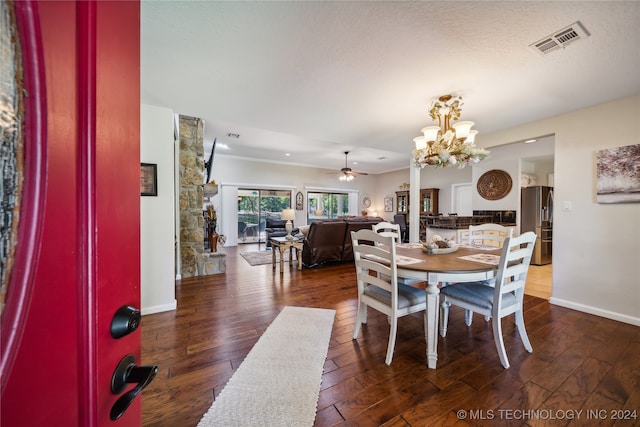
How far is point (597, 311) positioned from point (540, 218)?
3134 mm

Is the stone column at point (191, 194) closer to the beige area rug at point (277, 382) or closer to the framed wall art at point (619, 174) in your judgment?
the beige area rug at point (277, 382)

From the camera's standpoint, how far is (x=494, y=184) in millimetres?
6059

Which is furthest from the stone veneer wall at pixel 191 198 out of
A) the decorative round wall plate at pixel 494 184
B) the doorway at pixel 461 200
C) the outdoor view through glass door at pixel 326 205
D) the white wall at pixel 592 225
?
the doorway at pixel 461 200

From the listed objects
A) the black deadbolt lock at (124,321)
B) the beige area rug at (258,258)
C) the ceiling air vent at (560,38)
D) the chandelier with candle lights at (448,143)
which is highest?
the ceiling air vent at (560,38)

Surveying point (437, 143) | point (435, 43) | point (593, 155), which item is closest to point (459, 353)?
point (437, 143)

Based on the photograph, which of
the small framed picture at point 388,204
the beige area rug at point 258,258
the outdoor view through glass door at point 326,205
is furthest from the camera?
the small framed picture at point 388,204

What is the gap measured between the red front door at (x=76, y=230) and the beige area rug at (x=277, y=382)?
1.15 m

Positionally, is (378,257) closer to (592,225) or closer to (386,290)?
(386,290)

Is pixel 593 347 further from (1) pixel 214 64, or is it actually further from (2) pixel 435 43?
(1) pixel 214 64

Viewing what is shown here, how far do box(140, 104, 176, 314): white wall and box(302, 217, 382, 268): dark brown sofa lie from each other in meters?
2.41

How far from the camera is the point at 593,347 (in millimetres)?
2043

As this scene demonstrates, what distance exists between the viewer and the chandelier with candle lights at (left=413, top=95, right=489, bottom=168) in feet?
7.91

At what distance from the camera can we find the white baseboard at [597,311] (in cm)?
247

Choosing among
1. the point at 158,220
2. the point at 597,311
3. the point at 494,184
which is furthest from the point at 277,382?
the point at 494,184
